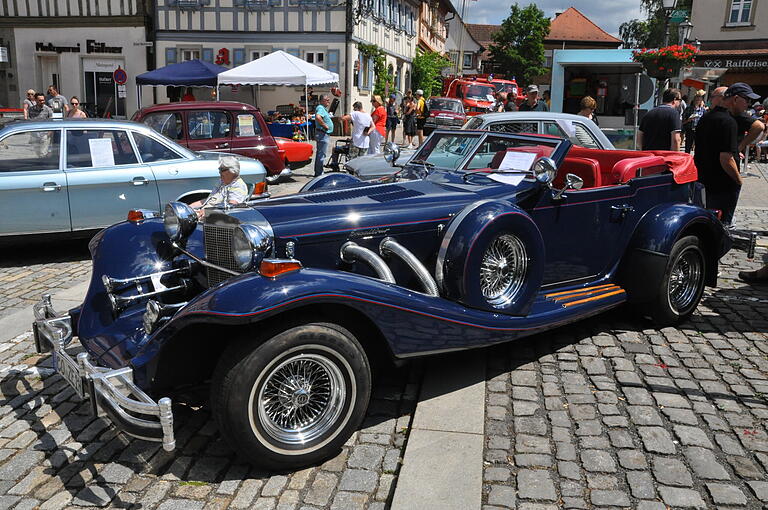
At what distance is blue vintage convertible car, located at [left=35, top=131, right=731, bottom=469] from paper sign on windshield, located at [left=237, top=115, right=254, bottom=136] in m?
6.27

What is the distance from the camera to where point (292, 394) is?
3.21 metres

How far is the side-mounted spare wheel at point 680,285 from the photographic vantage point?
5086 mm

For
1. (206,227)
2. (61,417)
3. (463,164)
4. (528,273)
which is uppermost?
(463,164)

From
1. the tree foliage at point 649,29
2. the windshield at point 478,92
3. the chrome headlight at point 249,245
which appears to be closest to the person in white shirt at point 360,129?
the chrome headlight at point 249,245

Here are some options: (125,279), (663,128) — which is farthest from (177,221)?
(663,128)

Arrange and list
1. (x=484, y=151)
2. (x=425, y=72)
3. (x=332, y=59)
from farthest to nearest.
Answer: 1. (x=425, y=72)
2. (x=332, y=59)
3. (x=484, y=151)

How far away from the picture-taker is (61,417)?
3.80 metres

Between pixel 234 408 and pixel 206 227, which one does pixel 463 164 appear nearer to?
pixel 206 227

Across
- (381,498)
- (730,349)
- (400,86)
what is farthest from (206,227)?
(400,86)

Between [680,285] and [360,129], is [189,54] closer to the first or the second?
[360,129]

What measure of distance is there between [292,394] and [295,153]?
11.6 meters

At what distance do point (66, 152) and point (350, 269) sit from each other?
16.0 feet

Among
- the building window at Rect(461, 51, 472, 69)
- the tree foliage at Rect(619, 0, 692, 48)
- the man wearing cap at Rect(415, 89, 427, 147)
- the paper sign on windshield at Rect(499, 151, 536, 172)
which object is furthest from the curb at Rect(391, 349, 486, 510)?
the building window at Rect(461, 51, 472, 69)

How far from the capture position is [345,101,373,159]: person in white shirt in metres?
13.9
